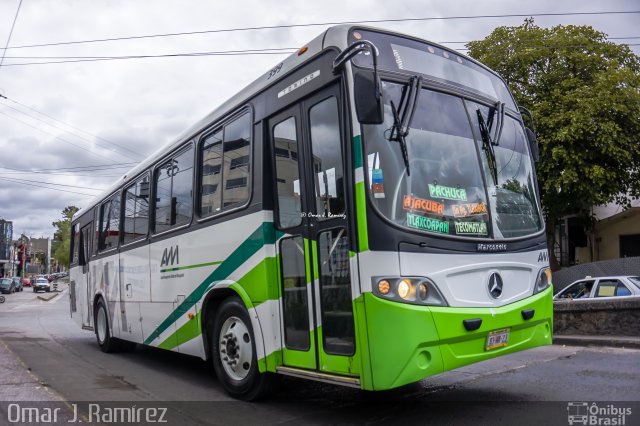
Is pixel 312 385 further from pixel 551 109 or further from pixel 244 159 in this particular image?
pixel 551 109

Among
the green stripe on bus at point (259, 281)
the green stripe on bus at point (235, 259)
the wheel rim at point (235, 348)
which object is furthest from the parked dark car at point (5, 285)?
the green stripe on bus at point (259, 281)

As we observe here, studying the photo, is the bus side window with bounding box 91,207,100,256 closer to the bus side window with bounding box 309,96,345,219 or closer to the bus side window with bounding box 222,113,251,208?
the bus side window with bounding box 222,113,251,208

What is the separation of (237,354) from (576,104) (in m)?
18.6

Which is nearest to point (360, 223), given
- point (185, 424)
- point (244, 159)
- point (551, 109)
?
point (244, 159)

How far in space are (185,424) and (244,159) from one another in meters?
2.76

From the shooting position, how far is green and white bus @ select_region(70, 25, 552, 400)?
4.69 meters

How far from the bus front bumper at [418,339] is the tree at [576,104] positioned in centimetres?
1725

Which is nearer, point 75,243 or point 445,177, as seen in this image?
point 445,177

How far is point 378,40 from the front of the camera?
5.33 metres

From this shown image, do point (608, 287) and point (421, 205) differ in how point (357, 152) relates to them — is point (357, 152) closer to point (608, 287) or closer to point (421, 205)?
point (421, 205)

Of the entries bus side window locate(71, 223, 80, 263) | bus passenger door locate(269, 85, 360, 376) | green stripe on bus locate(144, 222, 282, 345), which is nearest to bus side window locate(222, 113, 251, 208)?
green stripe on bus locate(144, 222, 282, 345)

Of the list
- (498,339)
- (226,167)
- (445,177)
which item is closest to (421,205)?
(445,177)

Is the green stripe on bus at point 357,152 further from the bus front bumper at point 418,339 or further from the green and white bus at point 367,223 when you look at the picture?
the bus front bumper at point 418,339

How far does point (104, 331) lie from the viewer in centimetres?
1126
